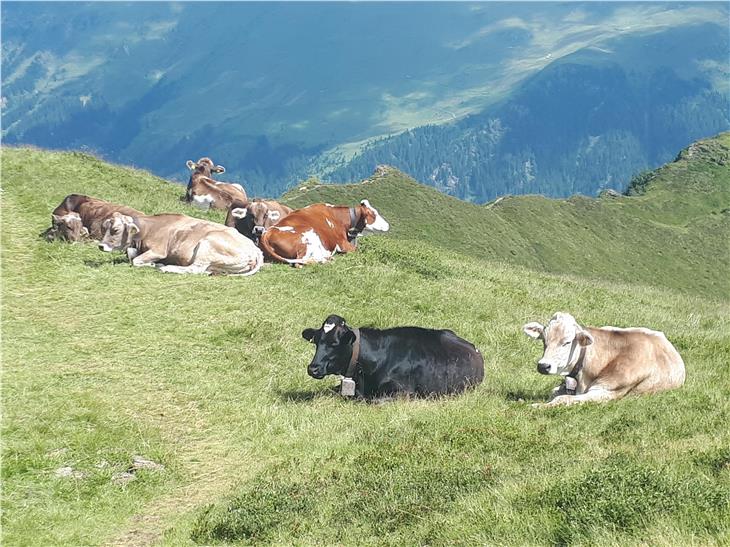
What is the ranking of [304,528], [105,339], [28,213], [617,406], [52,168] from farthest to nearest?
[52,168] < [28,213] < [105,339] < [617,406] < [304,528]

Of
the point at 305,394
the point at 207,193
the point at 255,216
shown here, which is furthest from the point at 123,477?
the point at 207,193

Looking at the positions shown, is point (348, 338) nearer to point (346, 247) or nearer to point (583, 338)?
point (583, 338)

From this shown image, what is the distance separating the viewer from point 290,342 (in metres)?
16.9

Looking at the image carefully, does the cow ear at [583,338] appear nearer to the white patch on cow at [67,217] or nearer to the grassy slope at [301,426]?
the grassy slope at [301,426]

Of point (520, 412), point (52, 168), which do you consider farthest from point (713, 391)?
point (52, 168)

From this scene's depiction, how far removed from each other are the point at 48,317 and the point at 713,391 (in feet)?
40.4

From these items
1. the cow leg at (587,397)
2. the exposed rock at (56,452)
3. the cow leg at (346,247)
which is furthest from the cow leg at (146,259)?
the cow leg at (587,397)

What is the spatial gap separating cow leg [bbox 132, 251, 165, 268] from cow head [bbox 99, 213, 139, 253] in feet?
2.82

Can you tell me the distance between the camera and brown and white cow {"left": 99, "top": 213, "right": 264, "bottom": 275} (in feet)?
Answer: 69.5

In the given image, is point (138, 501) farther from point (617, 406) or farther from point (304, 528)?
point (617, 406)

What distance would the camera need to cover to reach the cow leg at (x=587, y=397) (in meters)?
12.8

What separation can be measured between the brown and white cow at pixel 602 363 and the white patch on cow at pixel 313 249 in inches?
419

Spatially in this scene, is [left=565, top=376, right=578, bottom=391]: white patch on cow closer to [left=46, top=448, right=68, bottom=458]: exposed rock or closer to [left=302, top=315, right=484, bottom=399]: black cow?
[left=302, top=315, right=484, bottom=399]: black cow

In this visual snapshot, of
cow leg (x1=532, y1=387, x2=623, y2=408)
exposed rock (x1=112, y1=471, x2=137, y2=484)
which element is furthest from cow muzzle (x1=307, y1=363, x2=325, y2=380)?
exposed rock (x1=112, y1=471, x2=137, y2=484)
